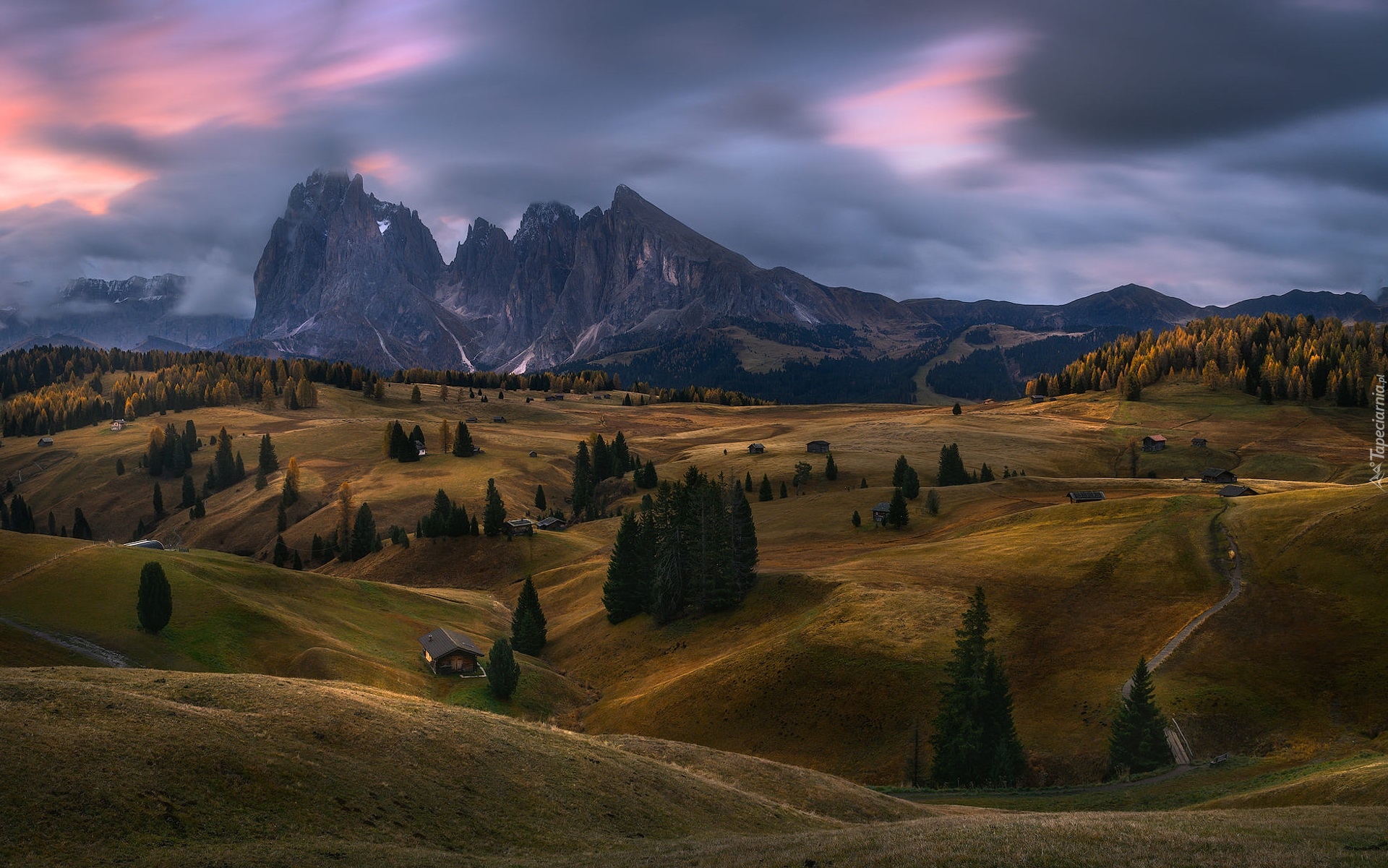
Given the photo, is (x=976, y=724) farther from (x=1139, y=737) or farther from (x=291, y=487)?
(x=291, y=487)

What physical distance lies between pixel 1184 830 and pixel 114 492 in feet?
759

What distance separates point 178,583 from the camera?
72.4m

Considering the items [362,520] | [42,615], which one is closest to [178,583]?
[42,615]

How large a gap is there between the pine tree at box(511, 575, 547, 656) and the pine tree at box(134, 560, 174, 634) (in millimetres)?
33844

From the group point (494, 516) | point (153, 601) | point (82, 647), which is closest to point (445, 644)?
point (153, 601)

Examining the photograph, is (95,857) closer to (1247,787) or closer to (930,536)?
(1247,787)

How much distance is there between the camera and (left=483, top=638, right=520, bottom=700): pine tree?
70125 mm

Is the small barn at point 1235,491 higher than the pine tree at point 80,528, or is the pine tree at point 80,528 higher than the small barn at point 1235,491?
the small barn at point 1235,491

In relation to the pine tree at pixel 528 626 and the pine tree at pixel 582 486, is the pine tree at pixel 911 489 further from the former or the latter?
the pine tree at pixel 582 486

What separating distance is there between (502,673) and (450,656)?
816 centimetres

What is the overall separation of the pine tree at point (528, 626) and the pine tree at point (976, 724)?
47885 mm

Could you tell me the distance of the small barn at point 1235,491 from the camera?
103 metres

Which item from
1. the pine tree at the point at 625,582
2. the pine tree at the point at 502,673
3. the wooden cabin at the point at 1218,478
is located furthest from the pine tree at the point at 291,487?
the wooden cabin at the point at 1218,478

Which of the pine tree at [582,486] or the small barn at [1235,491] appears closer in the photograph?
the small barn at [1235,491]
